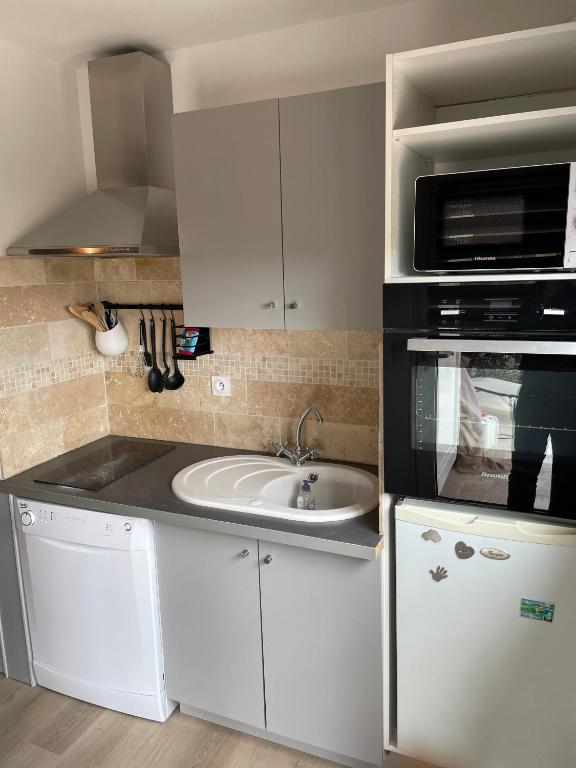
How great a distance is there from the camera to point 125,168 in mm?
2359

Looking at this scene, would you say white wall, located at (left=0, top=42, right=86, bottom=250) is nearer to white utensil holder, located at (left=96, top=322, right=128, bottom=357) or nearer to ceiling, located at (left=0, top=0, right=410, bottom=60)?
ceiling, located at (left=0, top=0, right=410, bottom=60)

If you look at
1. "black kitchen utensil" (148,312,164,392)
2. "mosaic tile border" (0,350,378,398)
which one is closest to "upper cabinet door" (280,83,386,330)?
"mosaic tile border" (0,350,378,398)

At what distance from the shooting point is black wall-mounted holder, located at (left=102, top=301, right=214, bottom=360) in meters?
2.46

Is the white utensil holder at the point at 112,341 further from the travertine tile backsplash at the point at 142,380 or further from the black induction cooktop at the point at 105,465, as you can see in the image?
the black induction cooktop at the point at 105,465

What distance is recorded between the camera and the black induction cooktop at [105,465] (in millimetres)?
2293

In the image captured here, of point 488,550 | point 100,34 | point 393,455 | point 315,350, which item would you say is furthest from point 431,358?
point 100,34

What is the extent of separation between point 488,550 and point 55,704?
1.79m

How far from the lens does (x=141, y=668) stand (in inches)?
86.8

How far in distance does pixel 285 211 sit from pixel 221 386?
873 mm

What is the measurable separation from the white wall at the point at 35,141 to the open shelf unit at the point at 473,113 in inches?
59.6

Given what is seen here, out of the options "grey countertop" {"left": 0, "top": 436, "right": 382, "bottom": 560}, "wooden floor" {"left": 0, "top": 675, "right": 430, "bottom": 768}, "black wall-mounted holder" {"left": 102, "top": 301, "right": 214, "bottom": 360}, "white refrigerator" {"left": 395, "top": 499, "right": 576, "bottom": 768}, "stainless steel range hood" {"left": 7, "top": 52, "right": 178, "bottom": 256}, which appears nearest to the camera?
"white refrigerator" {"left": 395, "top": 499, "right": 576, "bottom": 768}

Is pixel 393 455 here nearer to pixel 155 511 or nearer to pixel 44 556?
pixel 155 511

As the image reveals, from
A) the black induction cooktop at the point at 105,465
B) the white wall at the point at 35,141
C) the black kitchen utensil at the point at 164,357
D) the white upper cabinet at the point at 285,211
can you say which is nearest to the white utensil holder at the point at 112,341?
the black kitchen utensil at the point at 164,357

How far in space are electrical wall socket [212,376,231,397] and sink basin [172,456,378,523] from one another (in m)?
0.28
